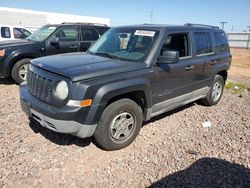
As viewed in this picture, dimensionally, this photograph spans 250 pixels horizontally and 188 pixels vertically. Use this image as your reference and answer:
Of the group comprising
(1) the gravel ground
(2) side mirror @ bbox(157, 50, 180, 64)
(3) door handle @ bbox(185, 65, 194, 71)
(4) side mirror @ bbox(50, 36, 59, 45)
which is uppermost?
(4) side mirror @ bbox(50, 36, 59, 45)

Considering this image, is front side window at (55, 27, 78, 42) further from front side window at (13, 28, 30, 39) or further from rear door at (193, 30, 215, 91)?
front side window at (13, 28, 30, 39)

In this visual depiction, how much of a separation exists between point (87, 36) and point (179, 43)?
188 inches

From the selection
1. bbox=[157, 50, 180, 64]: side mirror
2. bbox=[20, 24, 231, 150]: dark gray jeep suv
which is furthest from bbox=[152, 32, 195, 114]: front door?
bbox=[157, 50, 180, 64]: side mirror

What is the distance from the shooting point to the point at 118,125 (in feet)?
12.6

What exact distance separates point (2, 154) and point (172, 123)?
3157 mm

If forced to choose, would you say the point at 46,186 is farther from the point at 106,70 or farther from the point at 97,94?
the point at 106,70

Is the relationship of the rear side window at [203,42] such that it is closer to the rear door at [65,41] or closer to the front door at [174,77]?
the front door at [174,77]

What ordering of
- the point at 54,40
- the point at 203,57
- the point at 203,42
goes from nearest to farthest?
the point at 203,57
the point at 203,42
the point at 54,40

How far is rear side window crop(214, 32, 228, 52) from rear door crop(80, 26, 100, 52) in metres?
4.23

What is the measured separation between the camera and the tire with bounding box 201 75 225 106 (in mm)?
6022

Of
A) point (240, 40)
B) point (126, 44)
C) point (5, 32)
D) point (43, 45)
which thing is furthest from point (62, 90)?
point (240, 40)

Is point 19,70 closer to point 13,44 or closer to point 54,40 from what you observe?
point 13,44

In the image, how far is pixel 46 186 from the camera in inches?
120

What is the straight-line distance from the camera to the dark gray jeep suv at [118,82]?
10.8 ft
